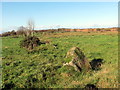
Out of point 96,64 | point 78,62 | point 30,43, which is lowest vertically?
point 96,64

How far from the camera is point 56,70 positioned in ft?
33.6

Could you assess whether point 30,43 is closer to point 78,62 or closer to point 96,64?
point 96,64

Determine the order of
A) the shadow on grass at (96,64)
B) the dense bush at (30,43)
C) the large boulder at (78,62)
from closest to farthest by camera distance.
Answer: the large boulder at (78,62) → the shadow on grass at (96,64) → the dense bush at (30,43)

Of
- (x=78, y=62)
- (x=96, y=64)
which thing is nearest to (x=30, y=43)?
(x=96, y=64)

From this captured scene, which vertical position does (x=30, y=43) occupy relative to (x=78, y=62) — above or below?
above

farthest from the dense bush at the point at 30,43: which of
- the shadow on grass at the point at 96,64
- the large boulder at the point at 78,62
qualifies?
the shadow on grass at the point at 96,64

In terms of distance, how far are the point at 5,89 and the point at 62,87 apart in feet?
10.1

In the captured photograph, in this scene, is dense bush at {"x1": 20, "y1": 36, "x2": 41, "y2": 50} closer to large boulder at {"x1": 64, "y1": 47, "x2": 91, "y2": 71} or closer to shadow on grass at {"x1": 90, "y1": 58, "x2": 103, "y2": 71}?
large boulder at {"x1": 64, "y1": 47, "x2": 91, "y2": 71}

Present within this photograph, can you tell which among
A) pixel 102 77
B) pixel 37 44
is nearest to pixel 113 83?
pixel 102 77

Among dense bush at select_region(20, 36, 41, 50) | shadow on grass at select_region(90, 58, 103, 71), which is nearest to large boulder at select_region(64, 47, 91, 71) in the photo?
shadow on grass at select_region(90, 58, 103, 71)

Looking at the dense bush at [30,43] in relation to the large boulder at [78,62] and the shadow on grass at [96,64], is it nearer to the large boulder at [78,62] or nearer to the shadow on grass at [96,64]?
the large boulder at [78,62]

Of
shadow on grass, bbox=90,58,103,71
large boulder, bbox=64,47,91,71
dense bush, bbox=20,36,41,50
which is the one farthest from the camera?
dense bush, bbox=20,36,41,50

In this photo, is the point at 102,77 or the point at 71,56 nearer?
the point at 102,77

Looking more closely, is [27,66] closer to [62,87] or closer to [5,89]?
[5,89]
